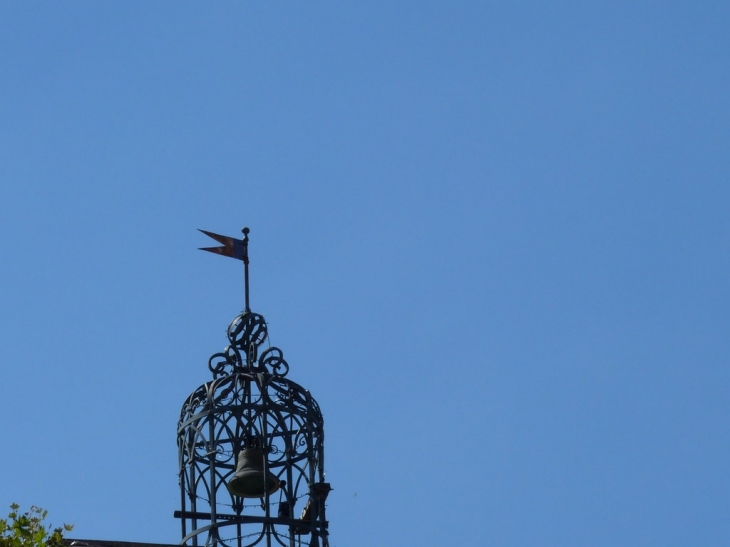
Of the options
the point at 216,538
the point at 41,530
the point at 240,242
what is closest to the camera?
the point at 41,530

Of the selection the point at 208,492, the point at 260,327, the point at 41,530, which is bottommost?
Answer: the point at 41,530

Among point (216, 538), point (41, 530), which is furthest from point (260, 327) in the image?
point (41, 530)

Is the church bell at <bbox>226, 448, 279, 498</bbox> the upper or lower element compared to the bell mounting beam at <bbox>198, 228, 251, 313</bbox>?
lower

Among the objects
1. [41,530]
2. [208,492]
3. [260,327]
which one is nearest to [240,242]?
[260,327]

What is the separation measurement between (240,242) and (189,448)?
4.03 metres

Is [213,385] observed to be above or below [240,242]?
below

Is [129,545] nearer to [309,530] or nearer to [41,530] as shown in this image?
[309,530]

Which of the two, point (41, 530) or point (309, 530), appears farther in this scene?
point (309, 530)

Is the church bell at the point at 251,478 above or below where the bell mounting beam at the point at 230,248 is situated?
below

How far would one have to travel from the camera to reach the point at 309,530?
41531 mm

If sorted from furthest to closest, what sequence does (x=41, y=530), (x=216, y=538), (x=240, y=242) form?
1. (x=240, y=242)
2. (x=216, y=538)
3. (x=41, y=530)

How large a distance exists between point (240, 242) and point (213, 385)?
3054 millimetres

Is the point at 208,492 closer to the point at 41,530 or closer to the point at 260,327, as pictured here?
the point at 260,327

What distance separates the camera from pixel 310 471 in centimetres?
4238
